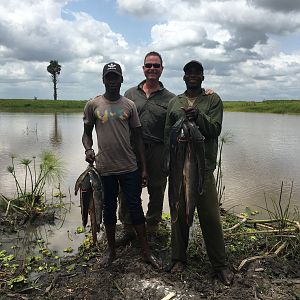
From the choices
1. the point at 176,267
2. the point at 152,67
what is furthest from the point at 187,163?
the point at 152,67

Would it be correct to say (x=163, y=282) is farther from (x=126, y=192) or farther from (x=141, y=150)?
(x=141, y=150)

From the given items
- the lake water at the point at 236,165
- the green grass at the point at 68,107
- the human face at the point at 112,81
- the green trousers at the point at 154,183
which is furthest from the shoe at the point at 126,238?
the green grass at the point at 68,107

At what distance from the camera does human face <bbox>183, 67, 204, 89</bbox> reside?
13.3ft

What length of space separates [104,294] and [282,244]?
2.50 m

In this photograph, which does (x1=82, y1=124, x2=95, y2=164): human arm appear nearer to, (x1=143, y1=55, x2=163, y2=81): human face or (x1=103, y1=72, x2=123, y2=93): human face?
(x1=103, y1=72, x2=123, y2=93): human face

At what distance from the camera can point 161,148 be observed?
195 inches

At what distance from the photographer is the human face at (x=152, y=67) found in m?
4.73

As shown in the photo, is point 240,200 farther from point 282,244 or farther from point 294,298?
point 294,298

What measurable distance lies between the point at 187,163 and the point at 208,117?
530 millimetres

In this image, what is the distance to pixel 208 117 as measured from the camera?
385 cm

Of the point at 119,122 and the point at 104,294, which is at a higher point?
the point at 119,122

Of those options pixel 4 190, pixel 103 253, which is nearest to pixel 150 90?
pixel 103 253

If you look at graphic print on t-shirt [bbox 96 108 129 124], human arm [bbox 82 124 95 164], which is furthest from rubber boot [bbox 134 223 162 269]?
graphic print on t-shirt [bbox 96 108 129 124]

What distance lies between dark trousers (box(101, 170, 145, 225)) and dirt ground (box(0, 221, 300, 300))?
0.63 meters
